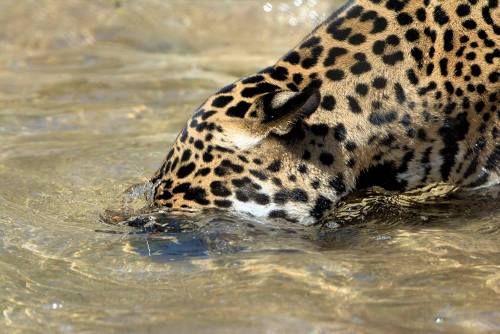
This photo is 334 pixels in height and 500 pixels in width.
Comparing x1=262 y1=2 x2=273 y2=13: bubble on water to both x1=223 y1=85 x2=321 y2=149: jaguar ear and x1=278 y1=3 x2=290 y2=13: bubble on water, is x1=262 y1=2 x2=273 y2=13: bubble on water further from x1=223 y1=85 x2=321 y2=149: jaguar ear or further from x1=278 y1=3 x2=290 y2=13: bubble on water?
x1=223 y1=85 x2=321 y2=149: jaguar ear

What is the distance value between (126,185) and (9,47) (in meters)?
5.45

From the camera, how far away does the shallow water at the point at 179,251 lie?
202 inches

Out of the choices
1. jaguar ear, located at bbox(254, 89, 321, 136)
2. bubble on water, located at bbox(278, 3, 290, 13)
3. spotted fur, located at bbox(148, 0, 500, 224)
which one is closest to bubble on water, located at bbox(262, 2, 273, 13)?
bubble on water, located at bbox(278, 3, 290, 13)

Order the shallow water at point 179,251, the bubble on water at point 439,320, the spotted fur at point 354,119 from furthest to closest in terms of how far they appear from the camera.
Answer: the spotted fur at point 354,119 → the shallow water at point 179,251 → the bubble on water at point 439,320

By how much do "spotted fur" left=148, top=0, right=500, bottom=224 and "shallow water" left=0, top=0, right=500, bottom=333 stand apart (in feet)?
0.75

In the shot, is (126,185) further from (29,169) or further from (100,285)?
(100,285)

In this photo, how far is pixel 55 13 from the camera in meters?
13.4

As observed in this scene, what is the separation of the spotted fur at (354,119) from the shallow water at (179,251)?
8.9 inches

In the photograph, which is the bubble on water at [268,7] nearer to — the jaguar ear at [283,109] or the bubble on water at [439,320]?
the jaguar ear at [283,109]

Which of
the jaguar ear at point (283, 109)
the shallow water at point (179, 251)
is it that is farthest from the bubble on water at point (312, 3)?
the jaguar ear at point (283, 109)

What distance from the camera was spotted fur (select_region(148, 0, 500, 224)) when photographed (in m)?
6.41

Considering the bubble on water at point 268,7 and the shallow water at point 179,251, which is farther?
the bubble on water at point 268,7

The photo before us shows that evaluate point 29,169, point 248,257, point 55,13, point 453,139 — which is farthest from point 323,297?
point 55,13

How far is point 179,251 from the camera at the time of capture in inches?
246
